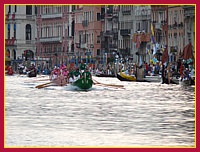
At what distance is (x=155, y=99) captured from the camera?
17734 mm

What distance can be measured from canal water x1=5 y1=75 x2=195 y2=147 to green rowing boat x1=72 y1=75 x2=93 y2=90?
0.39 ft

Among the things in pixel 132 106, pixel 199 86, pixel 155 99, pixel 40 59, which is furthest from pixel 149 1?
pixel 40 59

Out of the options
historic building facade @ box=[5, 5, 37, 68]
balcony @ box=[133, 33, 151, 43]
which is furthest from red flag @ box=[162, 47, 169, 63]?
Answer: historic building facade @ box=[5, 5, 37, 68]

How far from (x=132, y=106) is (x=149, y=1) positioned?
6.38m

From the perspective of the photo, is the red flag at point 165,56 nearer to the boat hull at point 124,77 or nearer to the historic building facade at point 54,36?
the historic building facade at point 54,36

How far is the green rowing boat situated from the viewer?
19.4 metres

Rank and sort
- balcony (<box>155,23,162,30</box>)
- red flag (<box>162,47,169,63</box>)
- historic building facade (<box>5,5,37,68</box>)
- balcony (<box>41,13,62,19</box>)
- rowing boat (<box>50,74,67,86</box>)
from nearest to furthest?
historic building facade (<box>5,5,37,68</box>), red flag (<box>162,47,169,63</box>), balcony (<box>41,13,62,19</box>), rowing boat (<box>50,74,67,86</box>), balcony (<box>155,23,162,30</box>)

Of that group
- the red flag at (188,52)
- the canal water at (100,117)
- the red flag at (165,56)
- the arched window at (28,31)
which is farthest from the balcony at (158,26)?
the red flag at (188,52)

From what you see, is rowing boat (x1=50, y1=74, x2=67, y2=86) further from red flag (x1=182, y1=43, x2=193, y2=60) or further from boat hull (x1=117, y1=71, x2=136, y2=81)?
red flag (x1=182, y1=43, x2=193, y2=60)

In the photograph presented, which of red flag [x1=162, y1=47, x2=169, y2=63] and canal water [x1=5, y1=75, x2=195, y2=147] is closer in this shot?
canal water [x1=5, y1=75, x2=195, y2=147]

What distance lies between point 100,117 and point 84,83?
6336mm

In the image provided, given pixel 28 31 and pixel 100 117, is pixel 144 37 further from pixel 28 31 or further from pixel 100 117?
pixel 100 117

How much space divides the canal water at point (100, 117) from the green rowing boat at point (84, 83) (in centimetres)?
12

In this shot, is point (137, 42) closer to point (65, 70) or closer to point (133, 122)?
point (65, 70)
